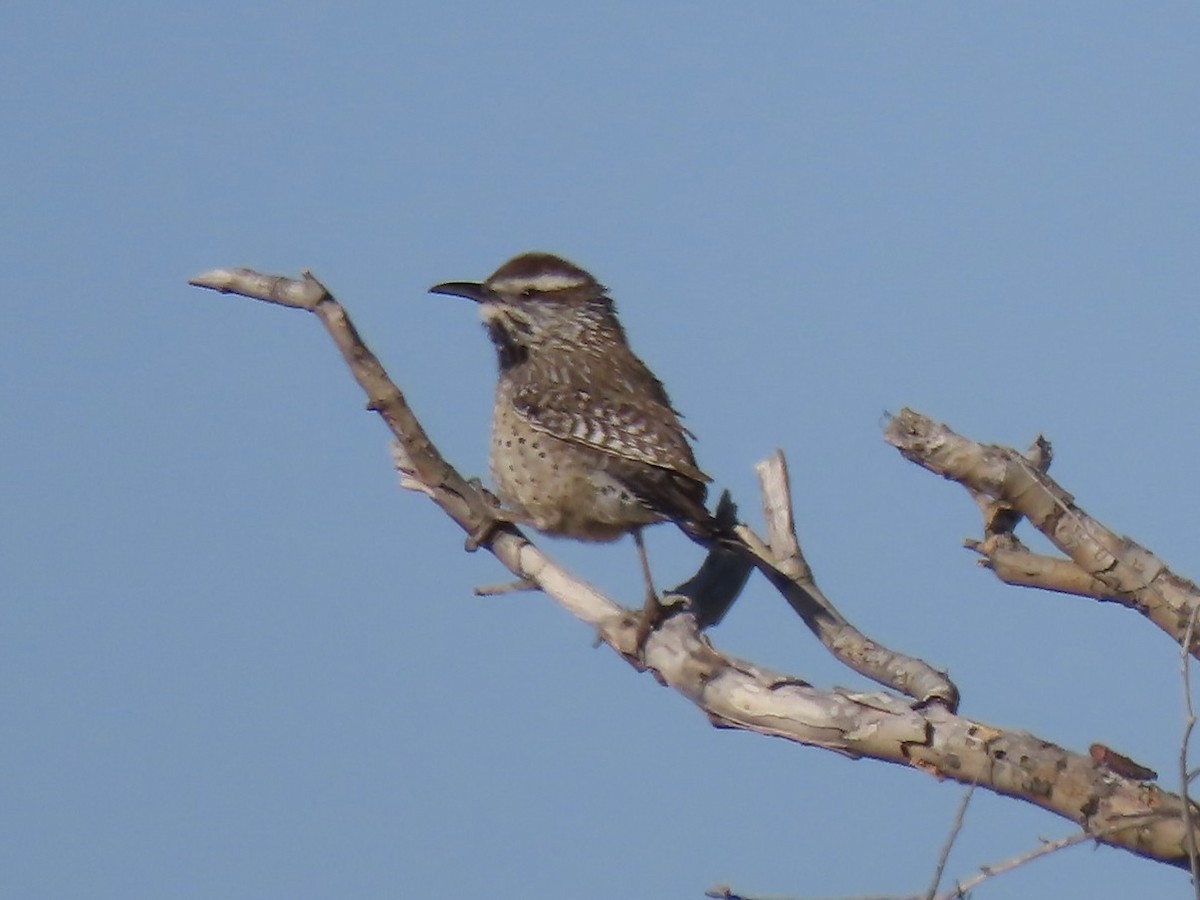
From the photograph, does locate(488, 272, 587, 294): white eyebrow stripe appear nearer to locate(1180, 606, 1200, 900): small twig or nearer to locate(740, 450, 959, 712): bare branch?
locate(740, 450, 959, 712): bare branch

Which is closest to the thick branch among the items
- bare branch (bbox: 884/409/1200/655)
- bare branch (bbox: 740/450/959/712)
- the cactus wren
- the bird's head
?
bare branch (bbox: 740/450/959/712)

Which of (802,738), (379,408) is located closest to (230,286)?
(379,408)

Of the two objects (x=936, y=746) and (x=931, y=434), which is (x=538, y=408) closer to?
(x=931, y=434)

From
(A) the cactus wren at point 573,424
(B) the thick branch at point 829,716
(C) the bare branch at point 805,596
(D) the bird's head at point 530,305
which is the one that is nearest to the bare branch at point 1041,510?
(C) the bare branch at point 805,596

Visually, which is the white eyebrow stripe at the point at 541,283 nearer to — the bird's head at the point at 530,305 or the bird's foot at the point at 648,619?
the bird's head at the point at 530,305

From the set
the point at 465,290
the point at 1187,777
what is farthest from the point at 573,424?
the point at 1187,777

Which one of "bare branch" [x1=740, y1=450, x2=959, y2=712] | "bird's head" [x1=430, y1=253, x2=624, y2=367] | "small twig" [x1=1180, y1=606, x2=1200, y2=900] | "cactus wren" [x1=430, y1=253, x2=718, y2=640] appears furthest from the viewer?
"bird's head" [x1=430, y1=253, x2=624, y2=367]

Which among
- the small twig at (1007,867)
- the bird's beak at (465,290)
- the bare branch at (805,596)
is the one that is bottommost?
the small twig at (1007,867)
